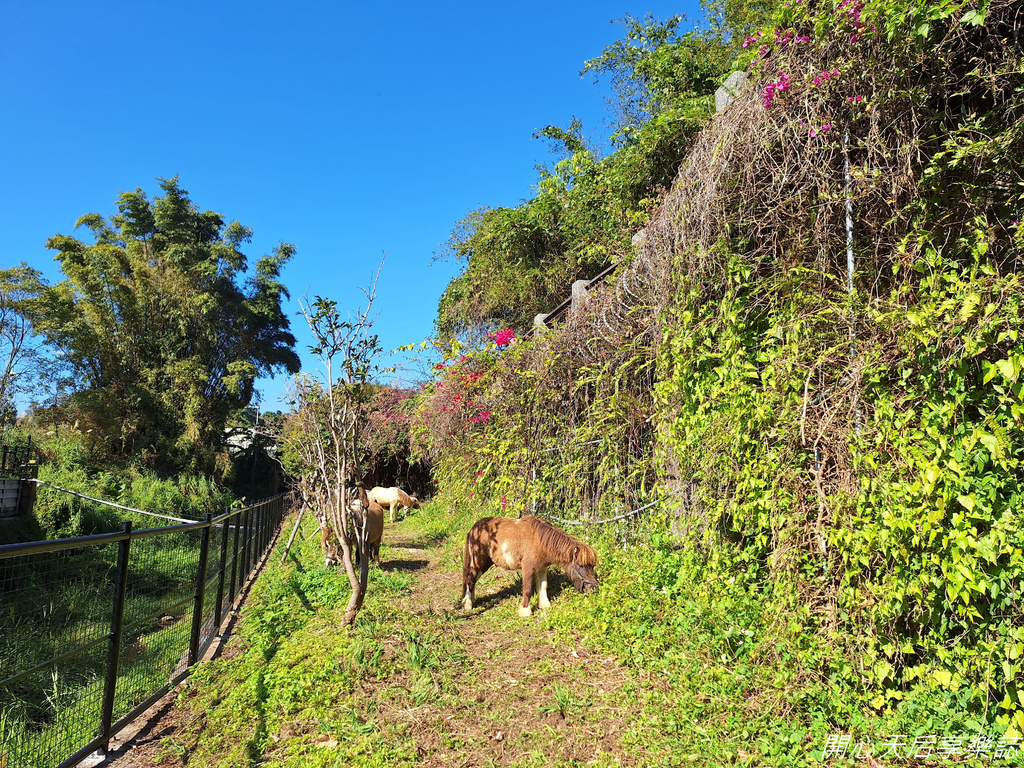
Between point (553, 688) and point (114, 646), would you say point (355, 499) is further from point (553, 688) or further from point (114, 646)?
point (553, 688)

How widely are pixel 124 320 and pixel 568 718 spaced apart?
25.3 metres

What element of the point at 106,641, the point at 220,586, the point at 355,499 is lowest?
the point at 220,586

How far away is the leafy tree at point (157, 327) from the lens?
21578 mm

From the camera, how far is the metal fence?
3066 mm

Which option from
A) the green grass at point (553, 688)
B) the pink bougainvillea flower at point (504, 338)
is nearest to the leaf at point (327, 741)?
the green grass at point (553, 688)

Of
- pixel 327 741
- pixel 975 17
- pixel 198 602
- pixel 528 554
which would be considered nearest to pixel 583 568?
pixel 528 554

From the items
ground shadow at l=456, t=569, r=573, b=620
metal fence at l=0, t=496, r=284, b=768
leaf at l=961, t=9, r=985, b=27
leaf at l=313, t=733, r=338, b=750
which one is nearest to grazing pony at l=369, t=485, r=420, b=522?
metal fence at l=0, t=496, r=284, b=768

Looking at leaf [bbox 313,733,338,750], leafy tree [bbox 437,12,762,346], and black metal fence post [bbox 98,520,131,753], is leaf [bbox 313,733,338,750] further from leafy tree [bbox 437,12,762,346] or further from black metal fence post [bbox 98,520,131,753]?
leafy tree [bbox 437,12,762,346]

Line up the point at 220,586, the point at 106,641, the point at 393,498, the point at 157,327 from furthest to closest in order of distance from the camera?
the point at 157,327, the point at 393,498, the point at 220,586, the point at 106,641

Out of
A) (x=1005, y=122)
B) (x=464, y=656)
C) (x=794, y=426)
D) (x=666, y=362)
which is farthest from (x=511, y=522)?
(x=1005, y=122)

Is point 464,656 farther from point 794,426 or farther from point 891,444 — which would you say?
point 891,444

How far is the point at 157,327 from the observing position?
2369 cm

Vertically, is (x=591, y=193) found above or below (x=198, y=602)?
above

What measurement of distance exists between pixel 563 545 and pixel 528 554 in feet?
1.09
